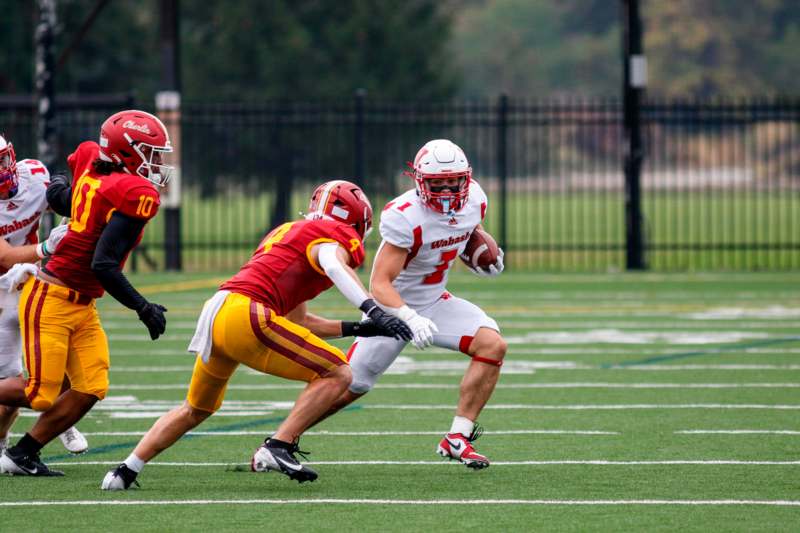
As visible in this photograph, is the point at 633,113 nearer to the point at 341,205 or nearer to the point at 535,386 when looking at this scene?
the point at 535,386

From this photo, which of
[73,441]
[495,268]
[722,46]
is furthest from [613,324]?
[722,46]

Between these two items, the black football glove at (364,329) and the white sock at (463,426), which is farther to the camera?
the white sock at (463,426)

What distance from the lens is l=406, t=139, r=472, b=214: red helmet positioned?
793cm

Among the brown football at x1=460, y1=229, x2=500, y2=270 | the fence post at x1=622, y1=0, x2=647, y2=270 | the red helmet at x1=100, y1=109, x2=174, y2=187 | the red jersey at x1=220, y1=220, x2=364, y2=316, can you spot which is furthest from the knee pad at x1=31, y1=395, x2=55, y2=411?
the fence post at x1=622, y1=0, x2=647, y2=270

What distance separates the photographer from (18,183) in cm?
830

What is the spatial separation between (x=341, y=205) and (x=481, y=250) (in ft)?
4.01

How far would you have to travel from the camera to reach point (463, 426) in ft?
25.9

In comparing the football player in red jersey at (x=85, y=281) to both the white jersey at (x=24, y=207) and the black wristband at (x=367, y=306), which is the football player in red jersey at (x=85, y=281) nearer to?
the white jersey at (x=24, y=207)

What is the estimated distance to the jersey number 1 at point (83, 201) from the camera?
748cm

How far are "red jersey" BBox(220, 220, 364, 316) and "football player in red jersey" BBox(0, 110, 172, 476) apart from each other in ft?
1.59

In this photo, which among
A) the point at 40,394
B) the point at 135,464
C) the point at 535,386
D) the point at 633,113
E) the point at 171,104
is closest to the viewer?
the point at 135,464

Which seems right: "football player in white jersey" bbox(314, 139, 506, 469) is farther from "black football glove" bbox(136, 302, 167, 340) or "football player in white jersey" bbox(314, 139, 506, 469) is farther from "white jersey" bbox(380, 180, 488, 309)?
"black football glove" bbox(136, 302, 167, 340)

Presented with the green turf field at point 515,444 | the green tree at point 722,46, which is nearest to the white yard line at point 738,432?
the green turf field at point 515,444

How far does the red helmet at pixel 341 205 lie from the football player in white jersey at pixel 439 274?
18.5 inches
